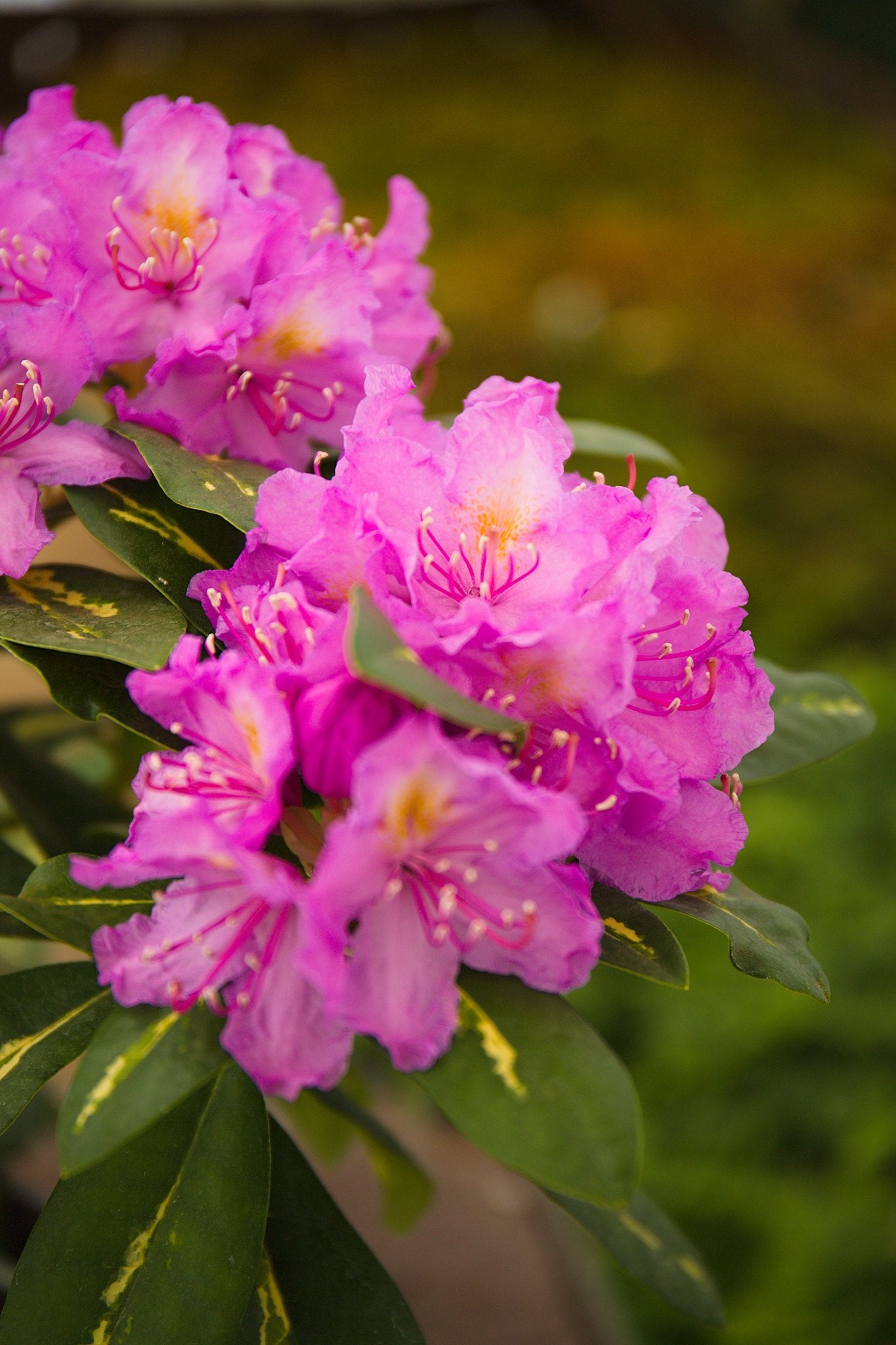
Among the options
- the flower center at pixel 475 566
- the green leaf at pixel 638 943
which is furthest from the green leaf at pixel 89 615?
the green leaf at pixel 638 943

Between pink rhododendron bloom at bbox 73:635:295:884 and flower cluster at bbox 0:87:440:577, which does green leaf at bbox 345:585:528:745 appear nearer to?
pink rhododendron bloom at bbox 73:635:295:884

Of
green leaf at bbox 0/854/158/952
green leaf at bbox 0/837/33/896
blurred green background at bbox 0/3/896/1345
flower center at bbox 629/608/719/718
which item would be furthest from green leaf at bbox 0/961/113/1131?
blurred green background at bbox 0/3/896/1345

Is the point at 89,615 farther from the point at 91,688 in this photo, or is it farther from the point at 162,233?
the point at 162,233

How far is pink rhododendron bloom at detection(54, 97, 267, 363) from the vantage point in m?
0.63

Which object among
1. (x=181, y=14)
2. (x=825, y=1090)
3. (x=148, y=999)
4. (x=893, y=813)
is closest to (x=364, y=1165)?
(x=825, y=1090)

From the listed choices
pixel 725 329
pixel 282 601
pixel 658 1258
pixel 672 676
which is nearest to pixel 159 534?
pixel 282 601

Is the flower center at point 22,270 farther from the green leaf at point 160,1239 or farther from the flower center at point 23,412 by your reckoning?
the green leaf at point 160,1239

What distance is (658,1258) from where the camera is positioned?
813 mm

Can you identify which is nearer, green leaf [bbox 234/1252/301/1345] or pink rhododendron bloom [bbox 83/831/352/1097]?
pink rhododendron bloom [bbox 83/831/352/1097]

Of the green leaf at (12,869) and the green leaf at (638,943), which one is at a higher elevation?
the green leaf at (638,943)

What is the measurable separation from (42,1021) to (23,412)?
284 millimetres

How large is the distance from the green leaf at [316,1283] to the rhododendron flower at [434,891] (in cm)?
26

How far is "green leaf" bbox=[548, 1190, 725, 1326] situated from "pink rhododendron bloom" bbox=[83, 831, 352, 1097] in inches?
14.3

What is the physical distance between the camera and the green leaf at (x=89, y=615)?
53 cm
